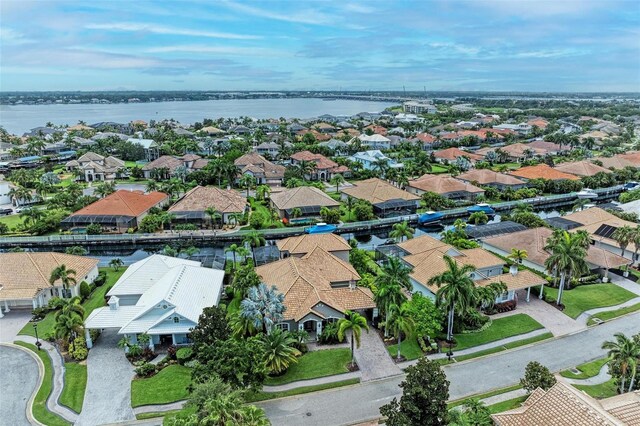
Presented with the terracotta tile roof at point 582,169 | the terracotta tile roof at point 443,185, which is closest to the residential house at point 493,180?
the terracotta tile roof at point 443,185

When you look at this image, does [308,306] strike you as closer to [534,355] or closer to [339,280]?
[339,280]

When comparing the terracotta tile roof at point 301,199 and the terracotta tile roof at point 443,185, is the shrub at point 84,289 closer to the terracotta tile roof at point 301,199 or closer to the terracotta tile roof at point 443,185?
the terracotta tile roof at point 301,199

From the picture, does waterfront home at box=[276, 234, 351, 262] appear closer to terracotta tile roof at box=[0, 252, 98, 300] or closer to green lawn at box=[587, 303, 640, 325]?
terracotta tile roof at box=[0, 252, 98, 300]

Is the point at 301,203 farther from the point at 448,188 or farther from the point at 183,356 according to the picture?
the point at 183,356

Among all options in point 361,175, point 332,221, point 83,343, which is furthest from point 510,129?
point 83,343

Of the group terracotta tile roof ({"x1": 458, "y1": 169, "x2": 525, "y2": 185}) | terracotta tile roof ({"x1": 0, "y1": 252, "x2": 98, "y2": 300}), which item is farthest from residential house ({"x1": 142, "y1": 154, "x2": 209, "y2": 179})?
terracotta tile roof ({"x1": 458, "y1": 169, "x2": 525, "y2": 185})
